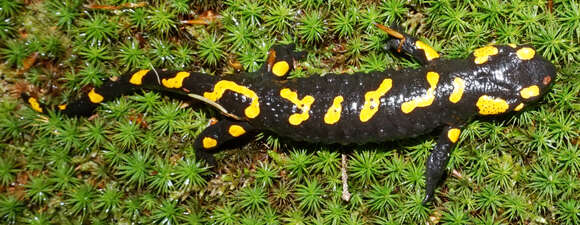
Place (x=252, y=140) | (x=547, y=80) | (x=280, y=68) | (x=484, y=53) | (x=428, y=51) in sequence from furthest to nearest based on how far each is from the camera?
(x=252, y=140) → (x=280, y=68) → (x=428, y=51) → (x=484, y=53) → (x=547, y=80)

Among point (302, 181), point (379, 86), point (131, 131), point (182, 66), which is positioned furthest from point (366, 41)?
point (131, 131)

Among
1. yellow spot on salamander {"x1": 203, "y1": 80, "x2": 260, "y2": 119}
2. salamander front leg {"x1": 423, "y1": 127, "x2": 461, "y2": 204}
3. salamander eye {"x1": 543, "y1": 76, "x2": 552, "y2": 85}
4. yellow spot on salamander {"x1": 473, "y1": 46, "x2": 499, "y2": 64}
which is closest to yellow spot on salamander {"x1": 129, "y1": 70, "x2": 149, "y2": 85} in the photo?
yellow spot on salamander {"x1": 203, "y1": 80, "x2": 260, "y2": 119}

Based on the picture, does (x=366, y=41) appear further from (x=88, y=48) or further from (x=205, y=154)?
(x=88, y=48)

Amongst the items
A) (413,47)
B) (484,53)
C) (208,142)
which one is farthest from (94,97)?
(484,53)

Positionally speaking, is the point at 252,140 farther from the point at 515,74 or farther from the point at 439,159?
the point at 515,74

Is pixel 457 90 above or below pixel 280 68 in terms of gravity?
above

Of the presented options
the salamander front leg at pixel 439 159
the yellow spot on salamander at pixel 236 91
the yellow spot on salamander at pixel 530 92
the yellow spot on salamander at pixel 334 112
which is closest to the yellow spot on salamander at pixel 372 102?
the yellow spot on salamander at pixel 334 112
